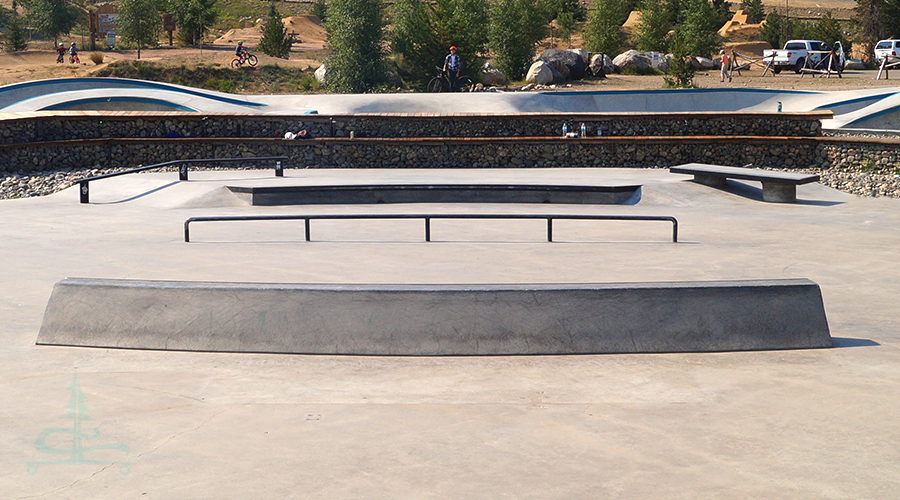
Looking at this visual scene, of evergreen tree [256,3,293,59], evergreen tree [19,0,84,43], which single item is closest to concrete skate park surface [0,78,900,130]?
evergreen tree [256,3,293,59]

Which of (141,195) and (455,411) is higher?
(141,195)

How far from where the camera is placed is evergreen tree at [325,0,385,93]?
3391 cm

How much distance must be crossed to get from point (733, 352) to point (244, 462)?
367 centimetres

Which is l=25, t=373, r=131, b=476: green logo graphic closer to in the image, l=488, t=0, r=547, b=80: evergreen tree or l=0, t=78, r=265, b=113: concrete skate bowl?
l=0, t=78, r=265, b=113: concrete skate bowl

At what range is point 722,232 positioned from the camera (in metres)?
11.3

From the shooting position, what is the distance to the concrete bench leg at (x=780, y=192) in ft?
46.7

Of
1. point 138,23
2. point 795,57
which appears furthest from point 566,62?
point 138,23

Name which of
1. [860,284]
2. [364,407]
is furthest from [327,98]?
[364,407]

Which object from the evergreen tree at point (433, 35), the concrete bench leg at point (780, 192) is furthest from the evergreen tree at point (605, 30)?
the concrete bench leg at point (780, 192)

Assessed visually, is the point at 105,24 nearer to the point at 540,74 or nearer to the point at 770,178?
the point at 540,74

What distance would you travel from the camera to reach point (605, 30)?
153 feet

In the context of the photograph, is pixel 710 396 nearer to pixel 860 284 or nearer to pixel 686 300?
pixel 686 300

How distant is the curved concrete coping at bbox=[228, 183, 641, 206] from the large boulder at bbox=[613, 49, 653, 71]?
97.8 feet

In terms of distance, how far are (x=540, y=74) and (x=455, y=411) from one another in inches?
1335
